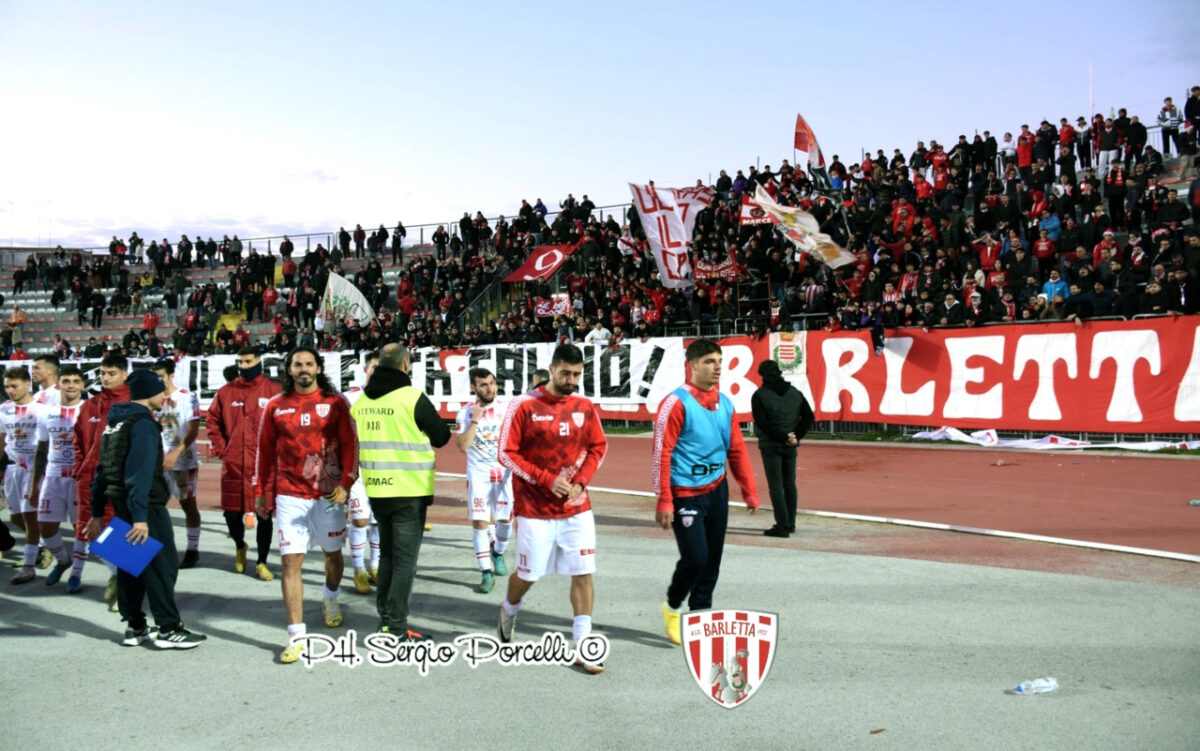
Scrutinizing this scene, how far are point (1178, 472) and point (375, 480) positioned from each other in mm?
13152

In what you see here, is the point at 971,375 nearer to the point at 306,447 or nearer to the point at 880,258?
the point at 880,258

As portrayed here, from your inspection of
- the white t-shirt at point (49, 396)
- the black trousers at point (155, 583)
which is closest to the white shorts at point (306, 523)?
the black trousers at point (155, 583)

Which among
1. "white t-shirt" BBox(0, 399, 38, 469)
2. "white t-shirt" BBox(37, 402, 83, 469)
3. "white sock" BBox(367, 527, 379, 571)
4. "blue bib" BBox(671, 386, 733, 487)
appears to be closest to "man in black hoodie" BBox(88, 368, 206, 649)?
"white sock" BBox(367, 527, 379, 571)

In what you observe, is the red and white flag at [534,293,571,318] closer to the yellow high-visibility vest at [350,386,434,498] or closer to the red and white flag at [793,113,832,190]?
the red and white flag at [793,113,832,190]

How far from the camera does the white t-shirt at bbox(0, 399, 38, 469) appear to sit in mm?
10344

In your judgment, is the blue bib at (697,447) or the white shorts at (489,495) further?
the white shorts at (489,495)

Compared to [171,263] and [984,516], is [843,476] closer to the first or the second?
[984,516]

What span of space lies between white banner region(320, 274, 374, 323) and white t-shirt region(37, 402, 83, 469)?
23.9m

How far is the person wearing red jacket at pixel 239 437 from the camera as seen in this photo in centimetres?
1012

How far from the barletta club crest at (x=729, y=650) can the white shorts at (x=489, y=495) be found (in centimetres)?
425

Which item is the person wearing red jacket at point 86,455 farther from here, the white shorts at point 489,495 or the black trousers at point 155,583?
the white shorts at point 489,495

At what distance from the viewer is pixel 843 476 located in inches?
648

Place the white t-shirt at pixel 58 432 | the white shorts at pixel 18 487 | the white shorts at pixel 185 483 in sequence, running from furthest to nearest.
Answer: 1. the white shorts at pixel 185 483
2. the white shorts at pixel 18 487
3. the white t-shirt at pixel 58 432

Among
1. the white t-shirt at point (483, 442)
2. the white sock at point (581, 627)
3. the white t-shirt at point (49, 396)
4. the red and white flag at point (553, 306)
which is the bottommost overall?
the white sock at point (581, 627)
